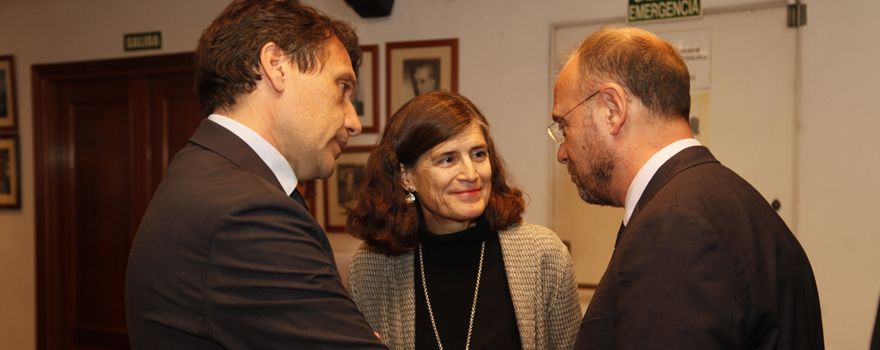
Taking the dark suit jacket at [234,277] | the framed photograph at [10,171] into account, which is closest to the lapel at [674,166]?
the dark suit jacket at [234,277]

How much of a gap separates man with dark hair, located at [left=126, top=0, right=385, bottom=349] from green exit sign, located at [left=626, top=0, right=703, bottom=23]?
7.69 ft

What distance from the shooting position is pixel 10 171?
13.7 feet

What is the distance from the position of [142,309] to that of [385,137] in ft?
3.53

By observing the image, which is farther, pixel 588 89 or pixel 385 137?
pixel 385 137

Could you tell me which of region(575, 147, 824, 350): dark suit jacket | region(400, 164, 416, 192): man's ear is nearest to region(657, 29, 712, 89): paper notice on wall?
region(400, 164, 416, 192): man's ear

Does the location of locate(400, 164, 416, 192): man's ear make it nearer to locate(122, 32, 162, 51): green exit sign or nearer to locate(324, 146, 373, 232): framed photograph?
locate(324, 146, 373, 232): framed photograph

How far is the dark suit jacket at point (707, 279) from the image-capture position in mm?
853

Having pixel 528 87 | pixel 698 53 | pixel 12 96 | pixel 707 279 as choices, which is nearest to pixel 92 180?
pixel 12 96

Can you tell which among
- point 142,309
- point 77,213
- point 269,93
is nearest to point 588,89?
point 269,93

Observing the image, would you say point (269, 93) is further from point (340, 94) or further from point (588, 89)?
point (588, 89)

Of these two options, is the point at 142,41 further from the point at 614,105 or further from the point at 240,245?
the point at 614,105

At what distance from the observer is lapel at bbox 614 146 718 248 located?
1041 mm

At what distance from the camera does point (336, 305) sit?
90 centimetres

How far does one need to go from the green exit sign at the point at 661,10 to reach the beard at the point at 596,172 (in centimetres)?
189
